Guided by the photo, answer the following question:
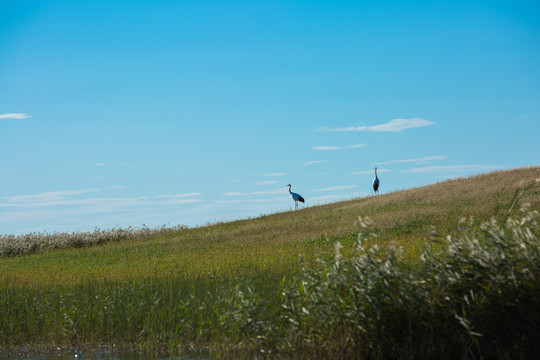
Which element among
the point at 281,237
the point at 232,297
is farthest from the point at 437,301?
the point at 281,237

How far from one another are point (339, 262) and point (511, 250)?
2.06 meters

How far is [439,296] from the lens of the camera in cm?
648

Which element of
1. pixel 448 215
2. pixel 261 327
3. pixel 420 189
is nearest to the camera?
pixel 261 327

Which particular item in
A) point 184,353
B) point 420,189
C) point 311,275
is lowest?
point 184,353

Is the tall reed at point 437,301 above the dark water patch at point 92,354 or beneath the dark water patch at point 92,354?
above

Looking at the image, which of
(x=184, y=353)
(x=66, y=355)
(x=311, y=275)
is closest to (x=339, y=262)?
(x=311, y=275)

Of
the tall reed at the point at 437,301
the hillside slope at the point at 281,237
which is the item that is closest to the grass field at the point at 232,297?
the tall reed at the point at 437,301

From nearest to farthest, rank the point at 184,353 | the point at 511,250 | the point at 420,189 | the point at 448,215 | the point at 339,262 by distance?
1. the point at 511,250
2. the point at 339,262
3. the point at 184,353
4. the point at 448,215
5. the point at 420,189

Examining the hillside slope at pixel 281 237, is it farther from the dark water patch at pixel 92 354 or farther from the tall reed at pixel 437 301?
the tall reed at pixel 437 301

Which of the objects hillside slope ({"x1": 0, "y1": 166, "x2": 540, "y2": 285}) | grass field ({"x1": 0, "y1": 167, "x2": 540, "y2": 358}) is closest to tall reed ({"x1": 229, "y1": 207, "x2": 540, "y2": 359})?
grass field ({"x1": 0, "y1": 167, "x2": 540, "y2": 358})

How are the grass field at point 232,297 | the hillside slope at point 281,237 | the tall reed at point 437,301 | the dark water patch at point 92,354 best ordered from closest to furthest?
the tall reed at point 437,301, the grass field at point 232,297, the dark water patch at point 92,354, the hillside slope at point 281,237

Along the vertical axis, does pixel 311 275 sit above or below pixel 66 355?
above

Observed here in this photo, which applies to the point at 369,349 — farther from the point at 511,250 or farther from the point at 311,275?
the point at 511,250

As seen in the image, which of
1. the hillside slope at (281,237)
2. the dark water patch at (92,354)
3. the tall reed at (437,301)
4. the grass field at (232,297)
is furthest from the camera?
the hillside slope at (281,237)
